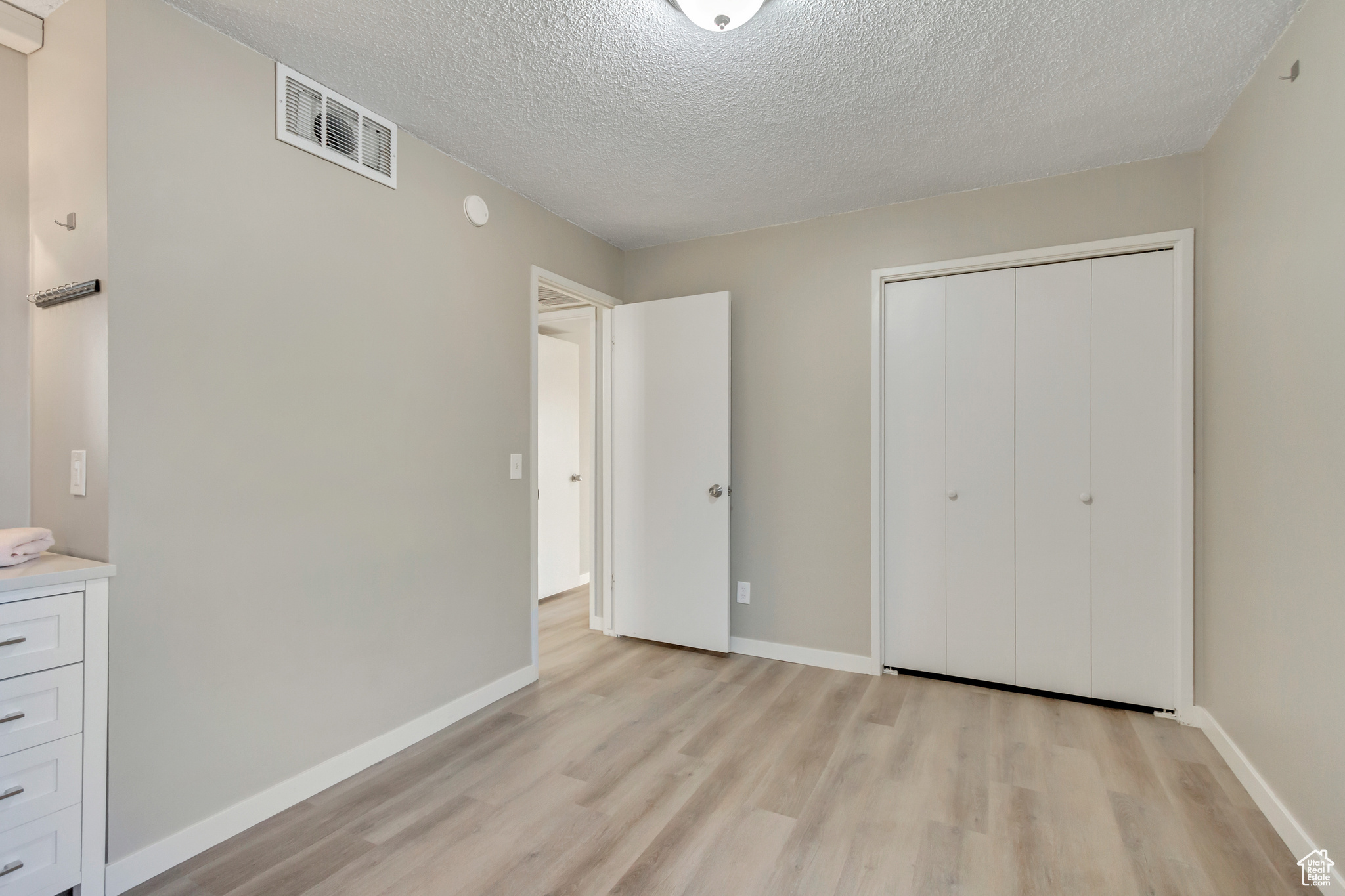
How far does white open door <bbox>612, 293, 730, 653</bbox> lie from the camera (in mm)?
3533

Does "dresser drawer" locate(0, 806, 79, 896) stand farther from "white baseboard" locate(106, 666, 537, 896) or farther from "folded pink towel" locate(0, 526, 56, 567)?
"folded pink towel" locate(0, 526, 56, 567)

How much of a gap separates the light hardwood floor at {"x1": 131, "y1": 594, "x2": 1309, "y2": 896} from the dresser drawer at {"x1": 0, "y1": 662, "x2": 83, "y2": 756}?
1.71 feet

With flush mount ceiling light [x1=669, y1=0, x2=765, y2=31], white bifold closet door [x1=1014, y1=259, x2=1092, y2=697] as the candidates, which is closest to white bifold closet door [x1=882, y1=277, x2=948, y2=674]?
white bifold closet door [x1=1014, y1=259, x2=1092, y2=697]

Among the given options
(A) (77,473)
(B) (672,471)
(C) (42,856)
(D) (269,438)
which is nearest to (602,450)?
(B) (672,471)

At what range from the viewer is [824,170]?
2.81 metres

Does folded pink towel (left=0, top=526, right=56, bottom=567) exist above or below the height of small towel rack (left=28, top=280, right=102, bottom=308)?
A: below

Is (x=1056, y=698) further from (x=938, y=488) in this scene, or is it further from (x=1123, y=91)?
(x=1123, y=91)

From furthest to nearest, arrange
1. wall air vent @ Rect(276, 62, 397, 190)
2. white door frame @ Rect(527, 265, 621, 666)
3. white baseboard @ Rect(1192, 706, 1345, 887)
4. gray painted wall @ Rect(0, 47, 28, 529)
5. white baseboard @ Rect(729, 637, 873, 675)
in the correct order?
white door frame @ Rect(527, 265, 621, 666)
white baseboard @ Rect(729, 637, 873, 675)
wall air vent @ Rect(276, 62, 397, 190)
gray painted wall @ Rect(0, 47, 28, 529)
white baseboard @ Rect(1192, 706, 1345, 887)

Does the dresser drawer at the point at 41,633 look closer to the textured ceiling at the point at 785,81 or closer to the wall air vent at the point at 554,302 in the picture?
the textured ceiling at the point at 785,81

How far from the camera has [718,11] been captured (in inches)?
67.0

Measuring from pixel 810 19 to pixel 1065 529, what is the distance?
2.43 m

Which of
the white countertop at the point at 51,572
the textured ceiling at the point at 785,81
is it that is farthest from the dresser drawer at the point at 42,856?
the textured ceiling at the point at 785,81

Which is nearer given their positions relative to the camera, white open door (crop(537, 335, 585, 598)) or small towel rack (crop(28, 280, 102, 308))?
small towel rack (crop(28, 280, 102, 308))

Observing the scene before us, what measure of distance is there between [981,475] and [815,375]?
979 mm
